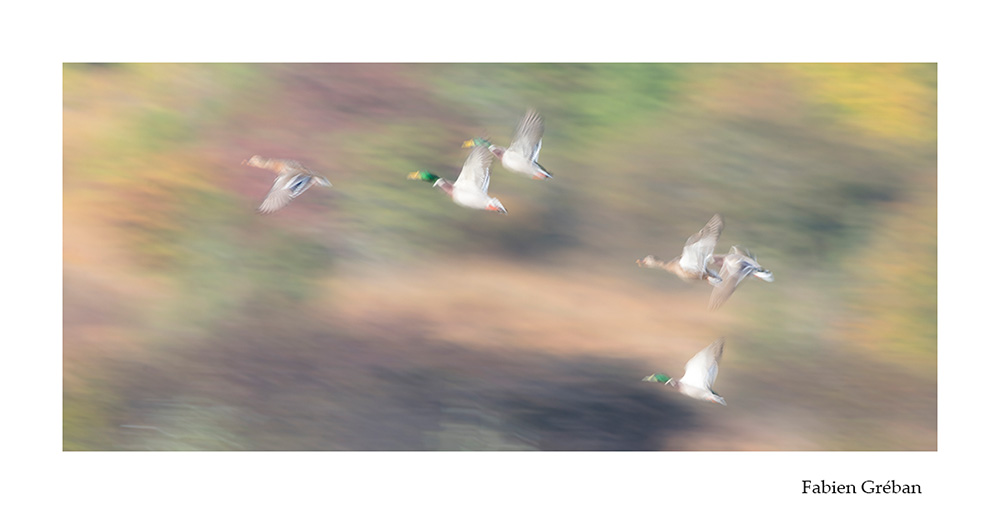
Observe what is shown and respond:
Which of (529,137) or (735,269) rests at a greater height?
(529,137)

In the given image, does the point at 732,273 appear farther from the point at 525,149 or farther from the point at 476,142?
the point at 476,142

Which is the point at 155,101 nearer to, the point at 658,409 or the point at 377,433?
the point at 377,433

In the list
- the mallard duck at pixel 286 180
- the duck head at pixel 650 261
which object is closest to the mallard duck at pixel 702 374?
the duck head at pixel 650 261

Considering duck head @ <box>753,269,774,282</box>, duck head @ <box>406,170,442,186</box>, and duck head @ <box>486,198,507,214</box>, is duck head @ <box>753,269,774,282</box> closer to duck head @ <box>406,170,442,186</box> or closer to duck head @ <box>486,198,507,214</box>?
duck head @ <box>486,198,507,214</box>

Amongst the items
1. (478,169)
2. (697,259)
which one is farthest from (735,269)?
(478,169)

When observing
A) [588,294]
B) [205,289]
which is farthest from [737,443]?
[205,289]

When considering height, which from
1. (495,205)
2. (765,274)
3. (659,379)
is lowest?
(659,379)

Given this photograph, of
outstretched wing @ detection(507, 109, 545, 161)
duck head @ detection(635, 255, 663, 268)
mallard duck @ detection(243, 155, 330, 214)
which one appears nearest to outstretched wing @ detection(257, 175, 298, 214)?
mallard duck @ detection(243, 155, 330, 214)
